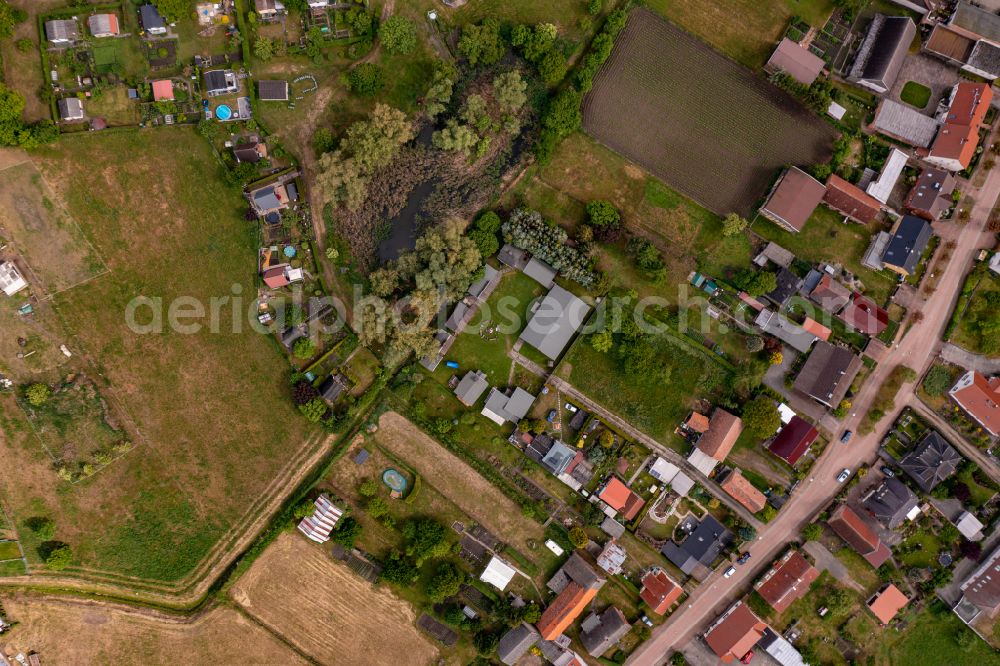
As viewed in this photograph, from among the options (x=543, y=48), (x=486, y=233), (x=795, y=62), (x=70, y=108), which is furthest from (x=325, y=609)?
(x=795, y=62)

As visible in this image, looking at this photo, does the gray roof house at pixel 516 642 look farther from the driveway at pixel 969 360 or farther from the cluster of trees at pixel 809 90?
the cluster of trees at pixel 809 90

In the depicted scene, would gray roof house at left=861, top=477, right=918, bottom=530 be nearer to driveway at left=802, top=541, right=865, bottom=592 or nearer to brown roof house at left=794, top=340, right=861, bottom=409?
driveway at left=802, top=541, right=865, bottom=592

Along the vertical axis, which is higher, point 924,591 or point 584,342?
point 584,342

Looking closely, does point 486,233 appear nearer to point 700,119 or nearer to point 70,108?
point 700,119

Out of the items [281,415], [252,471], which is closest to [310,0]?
[281,415]

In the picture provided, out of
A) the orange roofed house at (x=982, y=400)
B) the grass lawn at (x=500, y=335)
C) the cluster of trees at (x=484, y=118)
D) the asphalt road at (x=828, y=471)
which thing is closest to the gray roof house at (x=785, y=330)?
the asphalt road at (x=828, y=471)

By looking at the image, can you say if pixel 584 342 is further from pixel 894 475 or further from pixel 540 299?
pixel 894 475
